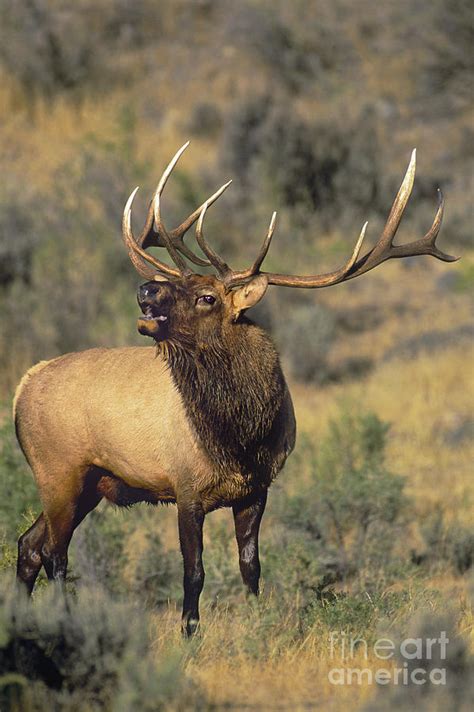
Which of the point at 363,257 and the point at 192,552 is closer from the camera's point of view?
the point at 192,552

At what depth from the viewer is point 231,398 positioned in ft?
19.8

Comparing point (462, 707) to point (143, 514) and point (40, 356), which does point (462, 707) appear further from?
point (40, 356)

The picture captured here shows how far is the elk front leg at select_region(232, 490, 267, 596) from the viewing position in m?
6.22

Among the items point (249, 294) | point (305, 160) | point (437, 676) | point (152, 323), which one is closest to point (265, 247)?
point (249, 294)

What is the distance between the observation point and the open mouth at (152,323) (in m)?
5.88

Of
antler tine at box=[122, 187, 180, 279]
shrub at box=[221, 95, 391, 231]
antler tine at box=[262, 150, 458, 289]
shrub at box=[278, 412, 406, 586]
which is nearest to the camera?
antler tine at box=[262, 150, 458, 289]

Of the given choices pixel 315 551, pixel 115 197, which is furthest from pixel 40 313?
pixel 315 551

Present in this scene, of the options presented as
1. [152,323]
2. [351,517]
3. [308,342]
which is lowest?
[351,517]

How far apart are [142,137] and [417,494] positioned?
12113 mm

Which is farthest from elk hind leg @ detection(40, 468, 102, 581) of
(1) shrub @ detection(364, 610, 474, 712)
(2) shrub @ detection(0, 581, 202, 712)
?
(1) shrub @ detection(364, 610, 474, 712)

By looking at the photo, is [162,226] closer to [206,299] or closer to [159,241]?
[159,241]

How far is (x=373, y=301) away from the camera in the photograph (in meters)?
16.7

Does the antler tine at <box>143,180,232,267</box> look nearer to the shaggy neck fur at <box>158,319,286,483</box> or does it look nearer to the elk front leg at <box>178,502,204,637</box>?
the shaggy neck fur at <box>158,319,286,483</box>

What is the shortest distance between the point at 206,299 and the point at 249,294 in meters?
0.23
